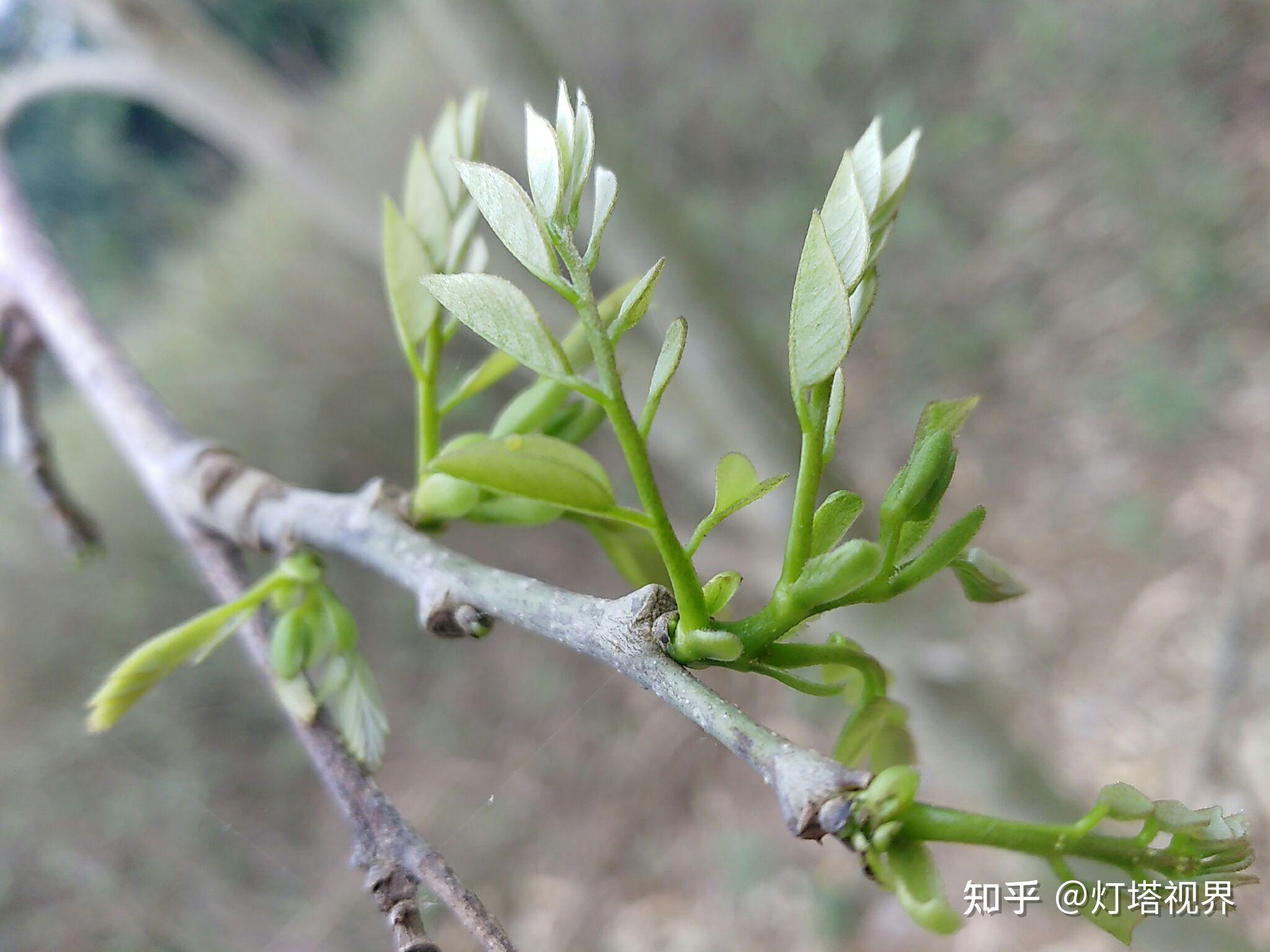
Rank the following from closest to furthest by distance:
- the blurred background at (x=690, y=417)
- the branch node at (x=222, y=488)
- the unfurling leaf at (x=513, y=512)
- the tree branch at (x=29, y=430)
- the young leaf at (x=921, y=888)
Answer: the young leaf at (x=921, y=888), the unfurling leaf at (x=513, y=512), the branch node at (x=222, y=488), the tree branch at (x=29, y=430), the blurred background at (x=690, y=417)

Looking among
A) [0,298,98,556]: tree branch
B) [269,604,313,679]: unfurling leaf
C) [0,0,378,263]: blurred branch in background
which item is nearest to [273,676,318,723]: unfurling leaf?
[269,604,313,679]: unfurling leaf

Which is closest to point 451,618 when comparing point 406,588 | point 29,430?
point 406,588

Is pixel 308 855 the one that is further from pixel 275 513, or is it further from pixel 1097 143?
pixel 1097 143

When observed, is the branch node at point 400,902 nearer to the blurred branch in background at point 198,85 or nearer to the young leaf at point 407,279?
the young leaf at point 407,279

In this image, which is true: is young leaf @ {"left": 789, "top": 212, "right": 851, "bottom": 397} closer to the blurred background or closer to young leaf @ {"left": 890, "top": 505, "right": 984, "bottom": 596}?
young leaf @ {"left": 890, "top": 505, "right": 984, "bottom": 596}

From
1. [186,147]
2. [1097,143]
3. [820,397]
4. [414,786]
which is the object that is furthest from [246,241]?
[820,397]

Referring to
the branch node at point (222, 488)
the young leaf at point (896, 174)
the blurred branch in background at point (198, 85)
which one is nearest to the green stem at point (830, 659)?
the young leaf at point (896, 174)
